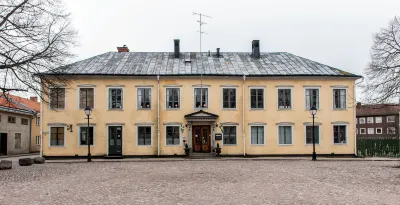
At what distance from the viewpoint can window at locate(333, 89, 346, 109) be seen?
103 ft

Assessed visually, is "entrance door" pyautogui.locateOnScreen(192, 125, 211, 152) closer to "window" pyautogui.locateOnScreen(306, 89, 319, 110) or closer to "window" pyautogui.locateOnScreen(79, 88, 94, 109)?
"window" pyautogui.locateOnScreen(306, 89, 319, 110)

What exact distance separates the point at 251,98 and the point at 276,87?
209 cm

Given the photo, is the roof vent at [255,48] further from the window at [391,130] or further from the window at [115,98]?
the window at [391,130]

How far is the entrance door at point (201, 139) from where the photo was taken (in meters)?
30.8

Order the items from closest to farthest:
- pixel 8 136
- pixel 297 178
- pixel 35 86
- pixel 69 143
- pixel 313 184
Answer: pixel 313 184 < pixel 297 178 < pixel 35 86 < pixel 69 143 < pixel 8 136

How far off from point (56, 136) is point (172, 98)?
355 inches

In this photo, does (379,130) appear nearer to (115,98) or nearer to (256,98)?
(256,98)

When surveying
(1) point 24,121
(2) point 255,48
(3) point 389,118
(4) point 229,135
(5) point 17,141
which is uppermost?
(2) point 255,48

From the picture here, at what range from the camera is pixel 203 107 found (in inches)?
1218

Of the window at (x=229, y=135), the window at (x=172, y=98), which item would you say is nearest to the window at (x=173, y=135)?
the window at (x=172, y=98)

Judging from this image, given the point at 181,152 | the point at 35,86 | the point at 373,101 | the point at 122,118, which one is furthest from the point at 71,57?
the point at 373,101

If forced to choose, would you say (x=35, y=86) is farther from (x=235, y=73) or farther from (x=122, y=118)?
(x=235, y=73)

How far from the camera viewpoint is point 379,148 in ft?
106

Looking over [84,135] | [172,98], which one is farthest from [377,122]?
[84,135]
